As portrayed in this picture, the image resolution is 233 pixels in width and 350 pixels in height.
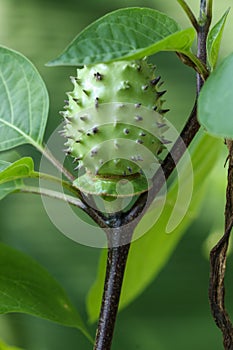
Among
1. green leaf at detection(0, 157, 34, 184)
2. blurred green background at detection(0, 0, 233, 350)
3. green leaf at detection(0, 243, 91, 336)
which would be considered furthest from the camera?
blurred green background at detection(0, 0, 233, 350)

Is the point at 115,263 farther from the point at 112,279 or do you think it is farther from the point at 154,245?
the point at 154,245

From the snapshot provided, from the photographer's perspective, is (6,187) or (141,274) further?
(141,274)

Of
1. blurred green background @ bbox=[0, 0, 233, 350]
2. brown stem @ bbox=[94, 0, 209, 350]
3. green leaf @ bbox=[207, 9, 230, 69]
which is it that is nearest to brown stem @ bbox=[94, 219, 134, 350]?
brown stem @ bbox=[94, 0, 209, 350]

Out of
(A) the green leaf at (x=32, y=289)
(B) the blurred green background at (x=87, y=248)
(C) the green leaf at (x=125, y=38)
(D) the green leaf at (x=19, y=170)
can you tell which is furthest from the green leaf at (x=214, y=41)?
(B) the blurred green background at (x=87, y=248)

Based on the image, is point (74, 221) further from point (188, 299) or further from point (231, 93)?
point (188, 299)

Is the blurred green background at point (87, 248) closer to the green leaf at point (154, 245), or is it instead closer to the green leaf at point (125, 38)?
the green leaf at point (154, 245)

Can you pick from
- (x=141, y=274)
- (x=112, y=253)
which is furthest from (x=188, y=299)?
(x=112, y=253)

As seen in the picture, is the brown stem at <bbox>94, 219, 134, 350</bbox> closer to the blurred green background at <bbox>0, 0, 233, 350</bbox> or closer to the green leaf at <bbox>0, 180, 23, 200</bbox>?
the green leaf at <bbox>0, 180, 23, 200</bbox>
